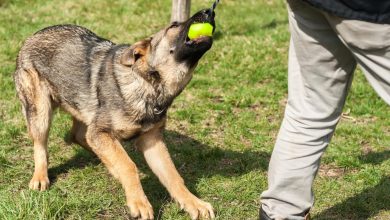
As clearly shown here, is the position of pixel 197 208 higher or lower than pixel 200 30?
lower

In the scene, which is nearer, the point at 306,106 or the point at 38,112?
the point at 306,106

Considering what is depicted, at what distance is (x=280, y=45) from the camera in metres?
8.62

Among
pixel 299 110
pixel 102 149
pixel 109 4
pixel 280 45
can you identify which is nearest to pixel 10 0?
pixel 109 4

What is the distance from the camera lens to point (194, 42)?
416cm

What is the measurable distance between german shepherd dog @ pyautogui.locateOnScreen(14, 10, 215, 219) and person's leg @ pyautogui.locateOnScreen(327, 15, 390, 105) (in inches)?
50.5

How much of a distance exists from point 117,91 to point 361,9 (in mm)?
2281

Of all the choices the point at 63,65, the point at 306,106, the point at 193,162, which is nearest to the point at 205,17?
the point at 306,106

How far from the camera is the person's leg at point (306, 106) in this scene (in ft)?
10.6

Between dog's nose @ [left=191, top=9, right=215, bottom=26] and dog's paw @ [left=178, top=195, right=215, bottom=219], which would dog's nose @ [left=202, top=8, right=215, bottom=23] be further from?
dog's paw @ [left=178, top=195, right=215, bottom=219]

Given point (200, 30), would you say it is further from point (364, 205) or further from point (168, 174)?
point (364, 205)

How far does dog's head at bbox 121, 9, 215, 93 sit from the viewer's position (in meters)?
4.23

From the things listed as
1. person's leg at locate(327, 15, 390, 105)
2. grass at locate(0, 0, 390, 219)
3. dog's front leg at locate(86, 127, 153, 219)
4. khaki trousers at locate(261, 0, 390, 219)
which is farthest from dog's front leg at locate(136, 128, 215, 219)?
person's leg at locate(327, 15, 390, 105)

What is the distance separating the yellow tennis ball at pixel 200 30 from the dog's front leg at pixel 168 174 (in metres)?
0.93

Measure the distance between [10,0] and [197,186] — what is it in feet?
22.3
